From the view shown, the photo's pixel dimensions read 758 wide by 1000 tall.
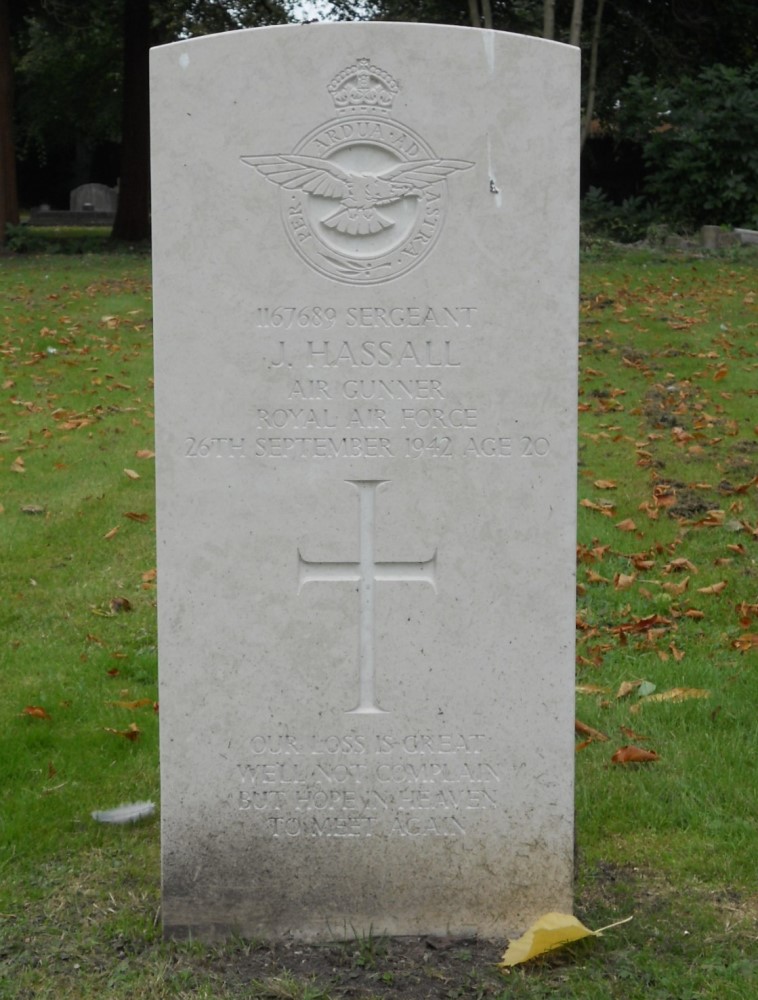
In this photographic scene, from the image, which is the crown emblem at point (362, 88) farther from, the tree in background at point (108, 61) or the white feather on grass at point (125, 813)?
the tree in background at point (108, 61)

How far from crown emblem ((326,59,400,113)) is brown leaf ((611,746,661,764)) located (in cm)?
235

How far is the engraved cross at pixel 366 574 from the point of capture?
3498mm

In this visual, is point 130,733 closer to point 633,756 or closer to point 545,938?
point 633,756

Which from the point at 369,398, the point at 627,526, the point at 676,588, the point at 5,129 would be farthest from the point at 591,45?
the point at 369,398

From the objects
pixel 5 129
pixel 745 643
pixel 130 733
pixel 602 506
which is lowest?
pixel 130 733

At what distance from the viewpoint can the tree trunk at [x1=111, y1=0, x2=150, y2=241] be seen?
23031 millimetres

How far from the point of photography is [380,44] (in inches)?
130

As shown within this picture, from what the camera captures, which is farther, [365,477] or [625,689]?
[625,689]

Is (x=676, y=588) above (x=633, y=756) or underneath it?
above

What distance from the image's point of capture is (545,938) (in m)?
3.45

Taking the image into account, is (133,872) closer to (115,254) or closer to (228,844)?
(228,844)

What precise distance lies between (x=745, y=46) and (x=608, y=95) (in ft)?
9.35

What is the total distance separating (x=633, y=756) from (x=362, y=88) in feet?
7.99

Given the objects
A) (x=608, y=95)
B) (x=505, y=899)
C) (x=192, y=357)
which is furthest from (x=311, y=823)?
(x=608, y=95)
